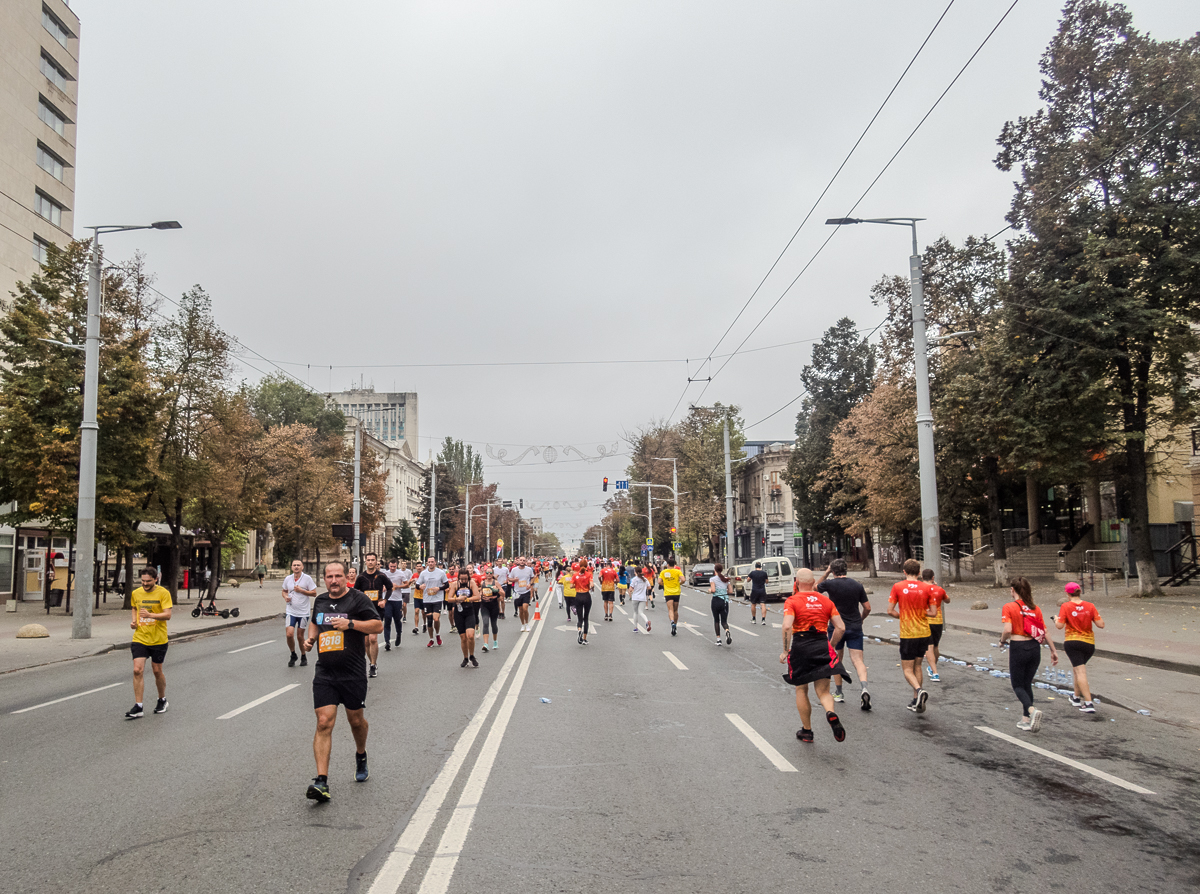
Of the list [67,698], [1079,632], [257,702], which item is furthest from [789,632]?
[67,698]

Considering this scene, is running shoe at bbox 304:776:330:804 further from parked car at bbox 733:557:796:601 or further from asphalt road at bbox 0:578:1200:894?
parked car at bbox 733:557:796:601

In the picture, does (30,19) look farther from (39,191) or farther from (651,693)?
(651,693)

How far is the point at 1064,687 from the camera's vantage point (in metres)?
11.9

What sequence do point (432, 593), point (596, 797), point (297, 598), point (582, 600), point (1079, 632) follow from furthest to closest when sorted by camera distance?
point (582, 600), point (432, 593), point (297, 598), point (1079, 632), point (596, 797)

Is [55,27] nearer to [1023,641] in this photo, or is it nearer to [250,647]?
[250,647]

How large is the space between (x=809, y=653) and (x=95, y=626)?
22.9m

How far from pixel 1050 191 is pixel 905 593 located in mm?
20908

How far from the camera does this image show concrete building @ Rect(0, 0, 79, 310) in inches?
1628

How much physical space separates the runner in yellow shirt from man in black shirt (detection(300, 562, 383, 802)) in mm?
4706

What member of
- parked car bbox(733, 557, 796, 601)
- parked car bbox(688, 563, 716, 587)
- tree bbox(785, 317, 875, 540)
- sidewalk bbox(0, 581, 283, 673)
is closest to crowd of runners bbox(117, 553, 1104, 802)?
sidewalk bbox(0, 581, 283, 673)

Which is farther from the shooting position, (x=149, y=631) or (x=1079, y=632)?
(x=149, y=631)

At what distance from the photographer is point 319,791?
5.85 meters

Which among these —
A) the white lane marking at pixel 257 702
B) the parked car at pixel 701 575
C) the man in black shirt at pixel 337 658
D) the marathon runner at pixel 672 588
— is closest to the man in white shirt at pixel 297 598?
the white lane marking at pixel 257 702

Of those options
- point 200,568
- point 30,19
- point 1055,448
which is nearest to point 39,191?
point 30,19
